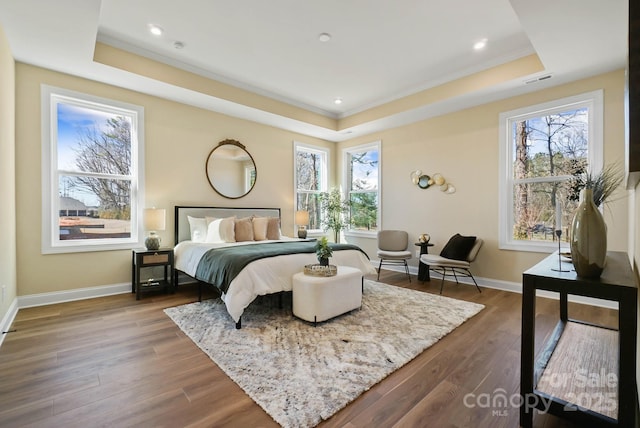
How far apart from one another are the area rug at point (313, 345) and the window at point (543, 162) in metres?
1.58

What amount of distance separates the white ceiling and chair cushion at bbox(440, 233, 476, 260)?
6.76 feet

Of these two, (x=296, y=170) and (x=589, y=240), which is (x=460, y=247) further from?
(x=296, y=170)

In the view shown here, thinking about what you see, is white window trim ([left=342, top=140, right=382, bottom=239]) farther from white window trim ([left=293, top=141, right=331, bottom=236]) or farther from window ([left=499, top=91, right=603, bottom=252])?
window ([left=499, top=91, right=603, bottom=252])

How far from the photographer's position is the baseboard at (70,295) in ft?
11.0

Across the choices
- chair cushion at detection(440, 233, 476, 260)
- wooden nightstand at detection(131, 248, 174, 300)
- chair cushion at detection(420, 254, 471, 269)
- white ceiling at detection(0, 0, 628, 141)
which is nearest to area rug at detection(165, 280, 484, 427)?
chair cushion at detection(420, 254, 471, 269)

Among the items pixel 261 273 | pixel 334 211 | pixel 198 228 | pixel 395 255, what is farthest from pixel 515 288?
pixel 198 228

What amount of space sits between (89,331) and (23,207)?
1.81 m

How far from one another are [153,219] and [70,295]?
4.25ft

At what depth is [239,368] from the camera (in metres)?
2.09

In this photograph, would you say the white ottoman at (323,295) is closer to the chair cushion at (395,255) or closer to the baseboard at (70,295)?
the chair cushion at (395,255)

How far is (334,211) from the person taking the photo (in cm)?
635

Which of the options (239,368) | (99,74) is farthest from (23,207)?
(239,368)

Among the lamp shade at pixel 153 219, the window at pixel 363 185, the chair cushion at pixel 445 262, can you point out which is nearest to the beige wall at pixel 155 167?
the lamp shade at pixel 153 219

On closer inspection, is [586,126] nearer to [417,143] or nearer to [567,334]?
[417,143]
